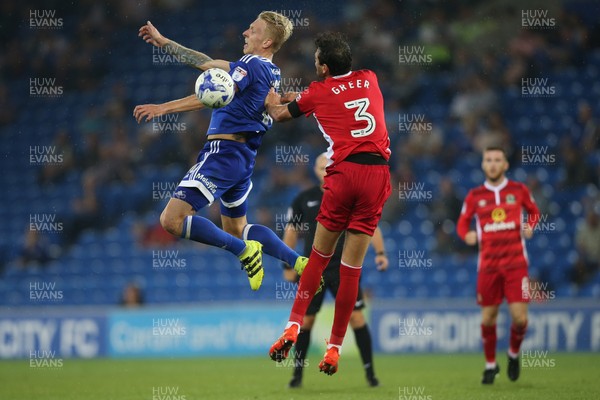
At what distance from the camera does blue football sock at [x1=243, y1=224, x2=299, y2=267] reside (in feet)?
27.3

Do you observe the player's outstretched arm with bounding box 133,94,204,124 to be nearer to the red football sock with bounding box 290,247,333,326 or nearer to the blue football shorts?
the blue football shorts

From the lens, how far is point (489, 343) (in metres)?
10.2

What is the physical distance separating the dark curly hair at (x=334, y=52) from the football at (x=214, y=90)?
800mm

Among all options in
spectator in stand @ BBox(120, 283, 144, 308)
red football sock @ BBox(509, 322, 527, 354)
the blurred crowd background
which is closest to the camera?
red football sock @ BBox(509, 322, 527, 354)

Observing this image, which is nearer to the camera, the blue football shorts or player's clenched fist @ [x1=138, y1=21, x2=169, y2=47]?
the blue football shorts

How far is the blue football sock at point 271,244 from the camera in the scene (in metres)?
8.33

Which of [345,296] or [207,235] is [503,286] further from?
[207,235]

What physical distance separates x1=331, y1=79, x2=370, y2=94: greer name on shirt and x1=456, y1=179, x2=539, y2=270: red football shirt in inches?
146

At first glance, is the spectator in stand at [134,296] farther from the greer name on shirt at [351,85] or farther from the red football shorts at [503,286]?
the greer name on shirt at [351,85]

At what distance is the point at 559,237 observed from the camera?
16.5m

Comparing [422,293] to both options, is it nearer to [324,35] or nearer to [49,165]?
[49,165]

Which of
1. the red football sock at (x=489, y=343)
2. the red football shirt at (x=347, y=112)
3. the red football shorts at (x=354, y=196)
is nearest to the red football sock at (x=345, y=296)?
the red football shorts at (x=354, y=196)

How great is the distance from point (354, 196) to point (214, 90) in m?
1.40

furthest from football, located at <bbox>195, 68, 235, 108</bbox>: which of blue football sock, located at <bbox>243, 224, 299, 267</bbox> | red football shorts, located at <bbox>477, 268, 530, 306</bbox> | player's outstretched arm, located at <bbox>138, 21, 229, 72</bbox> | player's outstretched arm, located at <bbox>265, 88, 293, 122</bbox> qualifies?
red football shorts, located at <bbox>477, 268, 530, 306</bbox>
